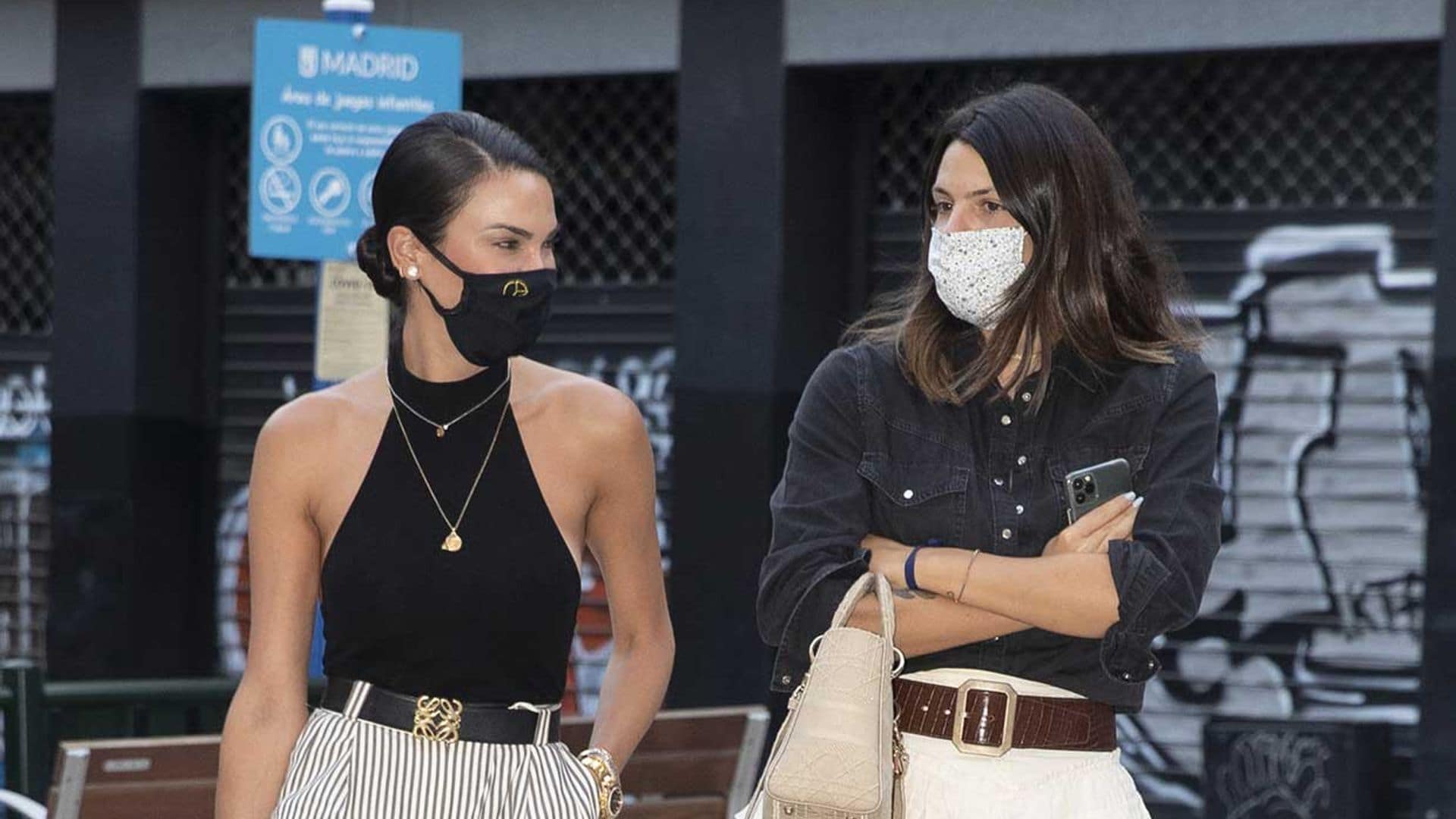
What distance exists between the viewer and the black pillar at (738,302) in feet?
32.6

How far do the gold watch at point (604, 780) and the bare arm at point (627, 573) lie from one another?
4 centimetres

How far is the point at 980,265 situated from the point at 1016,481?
0.34 m

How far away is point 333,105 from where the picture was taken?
751 cm

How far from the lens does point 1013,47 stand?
31.5ft

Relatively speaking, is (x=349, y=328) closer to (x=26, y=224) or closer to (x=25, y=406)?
(x=25, y=406)

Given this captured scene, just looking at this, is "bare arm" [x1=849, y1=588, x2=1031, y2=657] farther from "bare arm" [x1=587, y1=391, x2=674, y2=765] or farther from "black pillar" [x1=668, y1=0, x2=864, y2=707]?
"black pillar" [x1=668, y1=0, x2=864, y2=707]

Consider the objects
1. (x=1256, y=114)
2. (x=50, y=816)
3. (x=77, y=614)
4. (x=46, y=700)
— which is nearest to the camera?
(x=50, y=816)

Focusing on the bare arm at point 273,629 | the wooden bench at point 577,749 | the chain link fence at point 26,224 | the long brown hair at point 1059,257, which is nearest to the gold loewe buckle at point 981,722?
the long brown hair at point 1059,257

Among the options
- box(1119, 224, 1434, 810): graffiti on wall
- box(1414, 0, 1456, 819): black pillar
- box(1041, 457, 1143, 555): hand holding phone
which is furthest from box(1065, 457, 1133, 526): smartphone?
box(1119, 224, 1434, 810): graffiti on wall

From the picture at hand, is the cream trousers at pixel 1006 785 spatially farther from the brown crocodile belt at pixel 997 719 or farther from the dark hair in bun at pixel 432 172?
the dark hair in bun at pixel 432 172

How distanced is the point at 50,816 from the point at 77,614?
6197 millimetres

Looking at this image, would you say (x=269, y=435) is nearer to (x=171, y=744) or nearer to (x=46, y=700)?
(x=171, y=744)

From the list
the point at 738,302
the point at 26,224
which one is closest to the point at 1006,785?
the point at 738,302

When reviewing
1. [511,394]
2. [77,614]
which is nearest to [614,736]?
[511,394]
